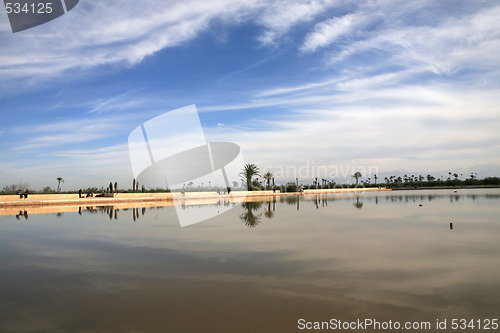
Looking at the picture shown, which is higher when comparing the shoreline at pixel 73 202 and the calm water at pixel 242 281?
the shoreline at pixel 73 202

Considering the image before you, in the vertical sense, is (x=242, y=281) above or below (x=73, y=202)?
below

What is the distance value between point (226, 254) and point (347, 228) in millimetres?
6693

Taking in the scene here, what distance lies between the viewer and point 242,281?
629cm

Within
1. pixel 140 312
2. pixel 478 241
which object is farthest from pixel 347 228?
pixel 140 312

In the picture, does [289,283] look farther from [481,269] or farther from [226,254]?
[481,269]

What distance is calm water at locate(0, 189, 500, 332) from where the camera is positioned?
4676mm

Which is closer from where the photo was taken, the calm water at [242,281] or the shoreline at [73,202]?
the calm water at [242,281]

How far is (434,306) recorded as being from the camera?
4945 millimetres

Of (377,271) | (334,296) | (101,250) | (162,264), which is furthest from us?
(101,250)

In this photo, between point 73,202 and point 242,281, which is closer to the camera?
point 242,281

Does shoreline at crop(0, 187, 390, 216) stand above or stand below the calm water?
above

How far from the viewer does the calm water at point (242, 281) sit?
4.68 metres

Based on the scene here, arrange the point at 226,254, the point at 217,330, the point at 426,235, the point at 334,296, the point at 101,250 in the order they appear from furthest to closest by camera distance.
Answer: the point at 426,235 < the point at 101,250 < the point at 226,254 < the point at 334,296 < the point at 217,330

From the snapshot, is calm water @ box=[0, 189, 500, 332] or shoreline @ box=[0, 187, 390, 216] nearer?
calm water @ box=[0, 189, 500, 332]
